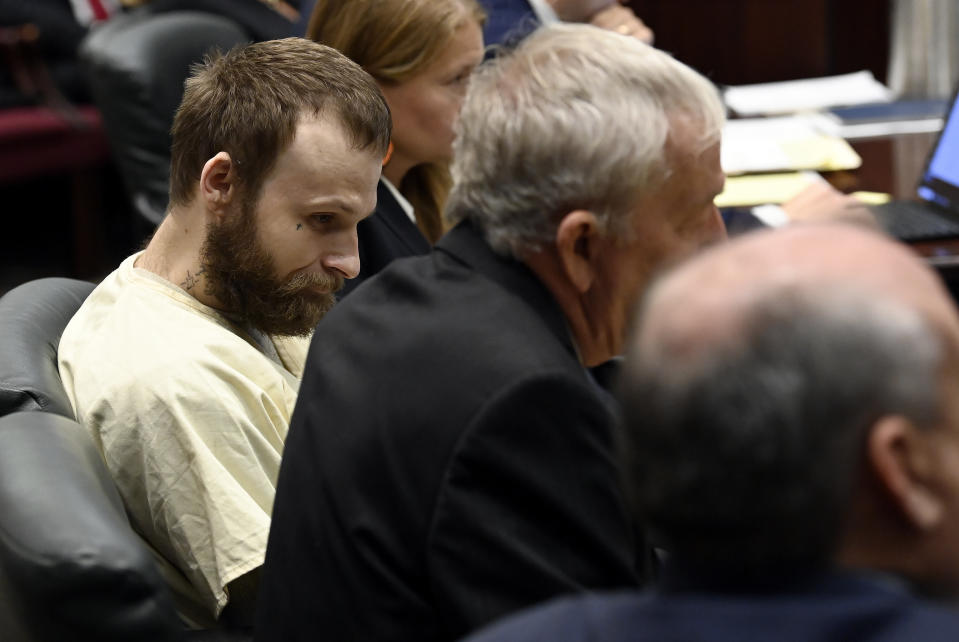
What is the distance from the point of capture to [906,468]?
0.65m

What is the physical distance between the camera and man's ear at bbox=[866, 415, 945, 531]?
64cm

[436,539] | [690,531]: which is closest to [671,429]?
[690,531]

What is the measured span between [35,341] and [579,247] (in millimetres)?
661

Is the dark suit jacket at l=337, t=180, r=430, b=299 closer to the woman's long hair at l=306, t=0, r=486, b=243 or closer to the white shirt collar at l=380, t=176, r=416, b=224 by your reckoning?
the white shirt collar at l=380, t=176, r=416, b=224

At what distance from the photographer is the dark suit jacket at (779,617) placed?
613 millimetres

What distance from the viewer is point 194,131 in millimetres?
1490

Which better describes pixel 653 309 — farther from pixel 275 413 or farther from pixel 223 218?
pixel 223 218

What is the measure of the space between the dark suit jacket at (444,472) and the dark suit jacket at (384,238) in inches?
28.5

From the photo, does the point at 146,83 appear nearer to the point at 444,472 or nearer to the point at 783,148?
the point at 783,148

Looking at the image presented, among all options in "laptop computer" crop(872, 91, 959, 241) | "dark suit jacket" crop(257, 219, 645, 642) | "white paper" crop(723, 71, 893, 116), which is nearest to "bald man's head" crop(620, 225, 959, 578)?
"dark suit jacket" crop(257, 219, 645, 642)

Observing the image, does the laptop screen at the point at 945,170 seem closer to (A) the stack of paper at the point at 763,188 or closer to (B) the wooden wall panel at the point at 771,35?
(A) the stack of paper at the point at 763,188

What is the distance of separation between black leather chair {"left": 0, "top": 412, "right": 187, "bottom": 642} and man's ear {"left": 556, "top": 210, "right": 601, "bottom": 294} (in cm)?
42

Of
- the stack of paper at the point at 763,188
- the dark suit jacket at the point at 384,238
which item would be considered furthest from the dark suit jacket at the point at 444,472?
the stack of paper at the point at 763,188

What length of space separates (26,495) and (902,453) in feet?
2.30
